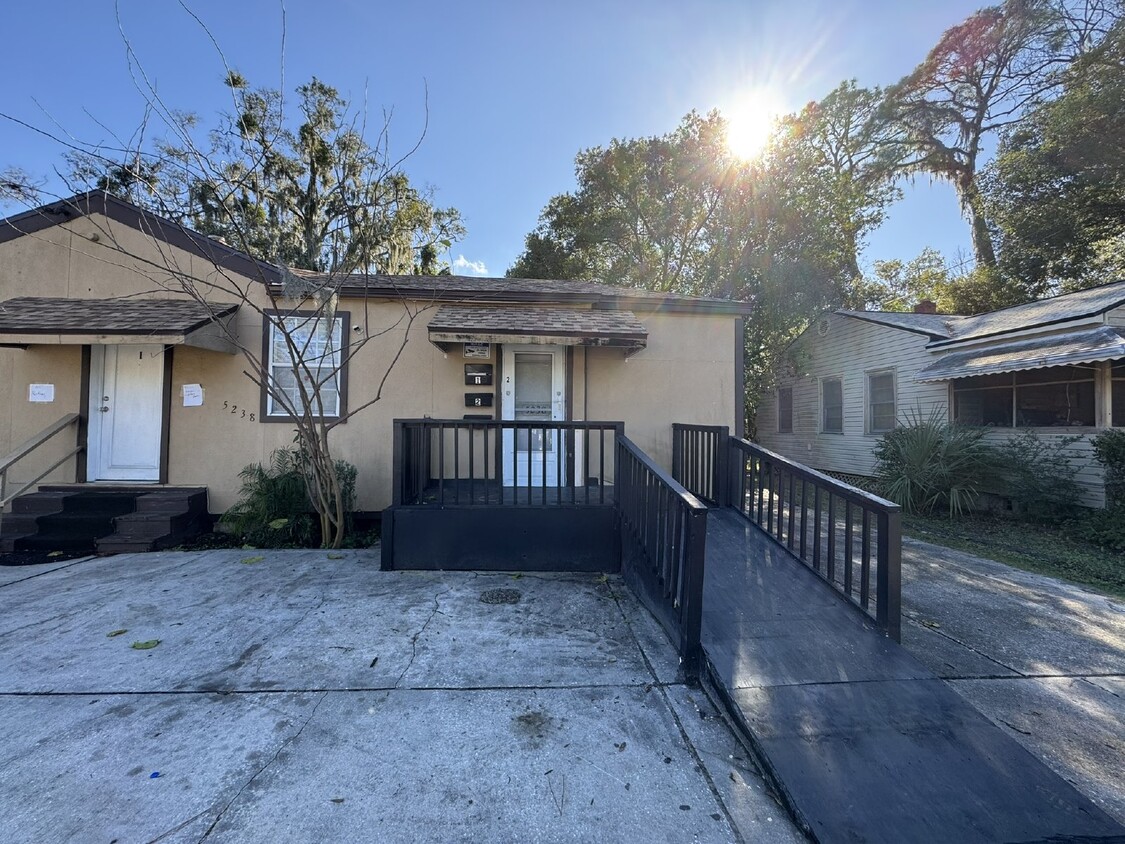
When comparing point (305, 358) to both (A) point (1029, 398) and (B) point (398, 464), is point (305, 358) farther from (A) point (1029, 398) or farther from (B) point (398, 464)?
(A) point (1029, 398)

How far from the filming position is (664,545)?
3.19m

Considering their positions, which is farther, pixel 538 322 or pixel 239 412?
pixel 239 412

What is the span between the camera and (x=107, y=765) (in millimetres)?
2035

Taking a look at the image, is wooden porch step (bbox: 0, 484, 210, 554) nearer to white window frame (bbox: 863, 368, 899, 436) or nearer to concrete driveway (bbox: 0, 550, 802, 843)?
concrete driveway (bbox: 0, 550, 802, 843)

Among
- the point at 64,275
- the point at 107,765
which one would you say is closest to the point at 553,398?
the point at 107,765

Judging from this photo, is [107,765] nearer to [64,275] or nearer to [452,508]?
[452,508]

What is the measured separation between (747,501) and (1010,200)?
1582cm

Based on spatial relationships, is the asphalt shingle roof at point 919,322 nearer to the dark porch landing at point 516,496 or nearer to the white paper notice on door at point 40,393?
the dark porch landing at point 516,496

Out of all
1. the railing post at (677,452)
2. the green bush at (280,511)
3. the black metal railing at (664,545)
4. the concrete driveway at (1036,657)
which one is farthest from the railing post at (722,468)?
the green bush at (280,511)

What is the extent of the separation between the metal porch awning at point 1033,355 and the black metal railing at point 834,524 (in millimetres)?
4410

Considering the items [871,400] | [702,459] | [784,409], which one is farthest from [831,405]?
[702,459]

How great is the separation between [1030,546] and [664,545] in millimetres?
5732

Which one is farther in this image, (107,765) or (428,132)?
(428,132)

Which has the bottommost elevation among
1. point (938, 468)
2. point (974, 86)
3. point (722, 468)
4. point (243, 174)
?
point (938, 468)
